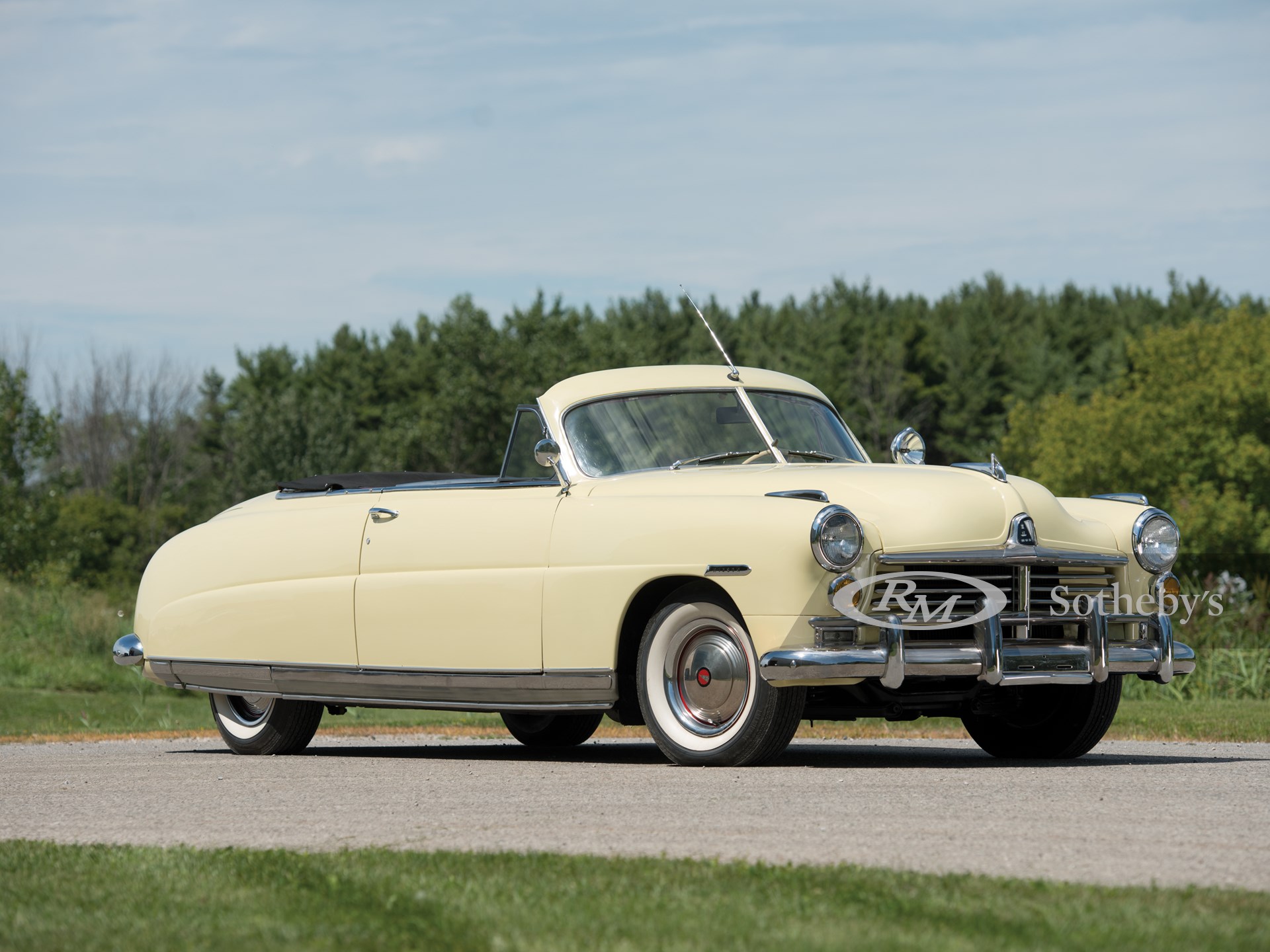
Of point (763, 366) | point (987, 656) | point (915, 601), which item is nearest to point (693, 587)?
point (915, 601)

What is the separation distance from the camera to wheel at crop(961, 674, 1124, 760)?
8.95 meters

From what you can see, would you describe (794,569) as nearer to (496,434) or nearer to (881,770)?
(881,770)

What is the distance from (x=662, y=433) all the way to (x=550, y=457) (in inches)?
25.3

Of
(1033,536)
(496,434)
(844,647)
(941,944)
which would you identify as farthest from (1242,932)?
(496,434)

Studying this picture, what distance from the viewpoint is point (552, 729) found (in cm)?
1082

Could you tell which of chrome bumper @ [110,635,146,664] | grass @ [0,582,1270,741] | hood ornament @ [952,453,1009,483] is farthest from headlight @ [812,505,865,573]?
chrome bumper @ [110,635,146,664]

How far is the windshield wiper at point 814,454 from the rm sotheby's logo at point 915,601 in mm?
1566

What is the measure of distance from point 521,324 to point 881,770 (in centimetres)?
8565

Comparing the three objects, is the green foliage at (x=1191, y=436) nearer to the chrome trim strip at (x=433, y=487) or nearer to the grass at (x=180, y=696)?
the grass at (x=180, y=696)

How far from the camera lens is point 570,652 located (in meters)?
8.52

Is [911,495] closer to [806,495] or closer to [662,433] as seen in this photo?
[806,495]

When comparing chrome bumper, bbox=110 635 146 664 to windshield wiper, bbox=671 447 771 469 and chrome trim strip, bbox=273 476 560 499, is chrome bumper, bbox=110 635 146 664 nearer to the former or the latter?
chrome trim strip, bbox=273 476 560 499

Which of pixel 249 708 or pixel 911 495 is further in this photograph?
pixel 249 708

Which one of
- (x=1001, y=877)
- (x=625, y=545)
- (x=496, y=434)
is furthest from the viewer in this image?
(x=496, y=434)
